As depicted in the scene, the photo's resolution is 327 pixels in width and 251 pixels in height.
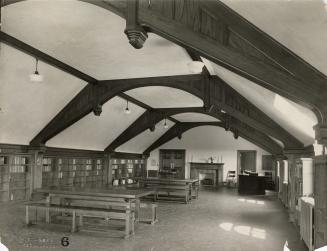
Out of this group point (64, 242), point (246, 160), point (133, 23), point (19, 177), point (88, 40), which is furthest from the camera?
point (246, 160)

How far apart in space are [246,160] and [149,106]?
25.4ft

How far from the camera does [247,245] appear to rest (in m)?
6.15

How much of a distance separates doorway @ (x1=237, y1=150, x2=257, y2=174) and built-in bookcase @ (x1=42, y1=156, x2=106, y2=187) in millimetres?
7529

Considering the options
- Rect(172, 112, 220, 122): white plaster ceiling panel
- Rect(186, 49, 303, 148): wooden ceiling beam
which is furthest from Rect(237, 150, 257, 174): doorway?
Rect(186, 49, 303, 148): wooden ceiling beam

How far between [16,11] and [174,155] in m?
15.2

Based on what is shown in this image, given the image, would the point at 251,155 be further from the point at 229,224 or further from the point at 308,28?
the point at 308,28

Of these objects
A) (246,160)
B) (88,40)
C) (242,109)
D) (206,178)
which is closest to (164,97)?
(242,109)

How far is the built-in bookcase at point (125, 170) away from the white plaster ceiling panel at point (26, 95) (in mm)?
5962

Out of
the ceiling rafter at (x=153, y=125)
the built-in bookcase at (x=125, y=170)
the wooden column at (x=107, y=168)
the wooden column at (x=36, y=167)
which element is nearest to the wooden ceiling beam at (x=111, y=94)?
the wooden column at (x=36, y=167)

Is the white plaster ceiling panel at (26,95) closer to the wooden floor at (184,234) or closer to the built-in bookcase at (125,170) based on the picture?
the wooden floor at (184,234)

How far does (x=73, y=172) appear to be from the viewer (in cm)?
1316

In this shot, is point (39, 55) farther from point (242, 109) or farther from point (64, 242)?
point (242, 109)

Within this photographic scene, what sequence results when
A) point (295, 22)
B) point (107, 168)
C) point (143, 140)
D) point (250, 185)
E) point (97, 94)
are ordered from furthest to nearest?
point (143, 140) → point (107, 168) → point (250, 185) → point (97, 94) → point (295, 22)

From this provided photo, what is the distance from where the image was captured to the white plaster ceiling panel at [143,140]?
16594 mm
